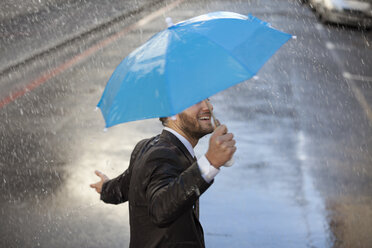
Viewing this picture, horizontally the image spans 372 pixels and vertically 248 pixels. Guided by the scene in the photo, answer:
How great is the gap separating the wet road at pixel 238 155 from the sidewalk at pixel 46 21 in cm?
94

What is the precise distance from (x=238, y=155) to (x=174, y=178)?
5.84 meters

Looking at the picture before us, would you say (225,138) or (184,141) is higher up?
(225,138)

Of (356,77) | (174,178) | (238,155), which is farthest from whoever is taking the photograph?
(356,77)

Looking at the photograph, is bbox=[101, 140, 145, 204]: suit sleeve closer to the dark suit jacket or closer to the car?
the dark suit jacket

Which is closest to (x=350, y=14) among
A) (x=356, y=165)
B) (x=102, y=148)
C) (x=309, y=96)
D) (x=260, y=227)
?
(x=309, y=96)

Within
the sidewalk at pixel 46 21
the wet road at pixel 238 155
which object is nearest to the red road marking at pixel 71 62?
the wet road at pixel 238 155

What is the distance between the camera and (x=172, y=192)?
2.78m

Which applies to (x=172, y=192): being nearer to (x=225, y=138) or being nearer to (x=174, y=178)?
(x=174, y=178)

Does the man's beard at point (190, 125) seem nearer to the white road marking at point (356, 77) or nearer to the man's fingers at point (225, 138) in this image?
the man's fingers at point (225, 138)

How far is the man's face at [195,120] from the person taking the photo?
3301mm

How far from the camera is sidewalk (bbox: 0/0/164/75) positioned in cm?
1517

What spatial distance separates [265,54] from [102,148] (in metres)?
5.77

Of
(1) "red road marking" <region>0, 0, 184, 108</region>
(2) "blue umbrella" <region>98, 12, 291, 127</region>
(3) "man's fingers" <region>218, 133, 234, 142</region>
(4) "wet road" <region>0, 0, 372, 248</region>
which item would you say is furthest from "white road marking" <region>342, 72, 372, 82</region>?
(3) "man's fingers" <region>218, 133, 234, 142</region>

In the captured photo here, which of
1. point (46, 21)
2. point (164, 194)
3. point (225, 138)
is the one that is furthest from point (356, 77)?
point (164, 194)
